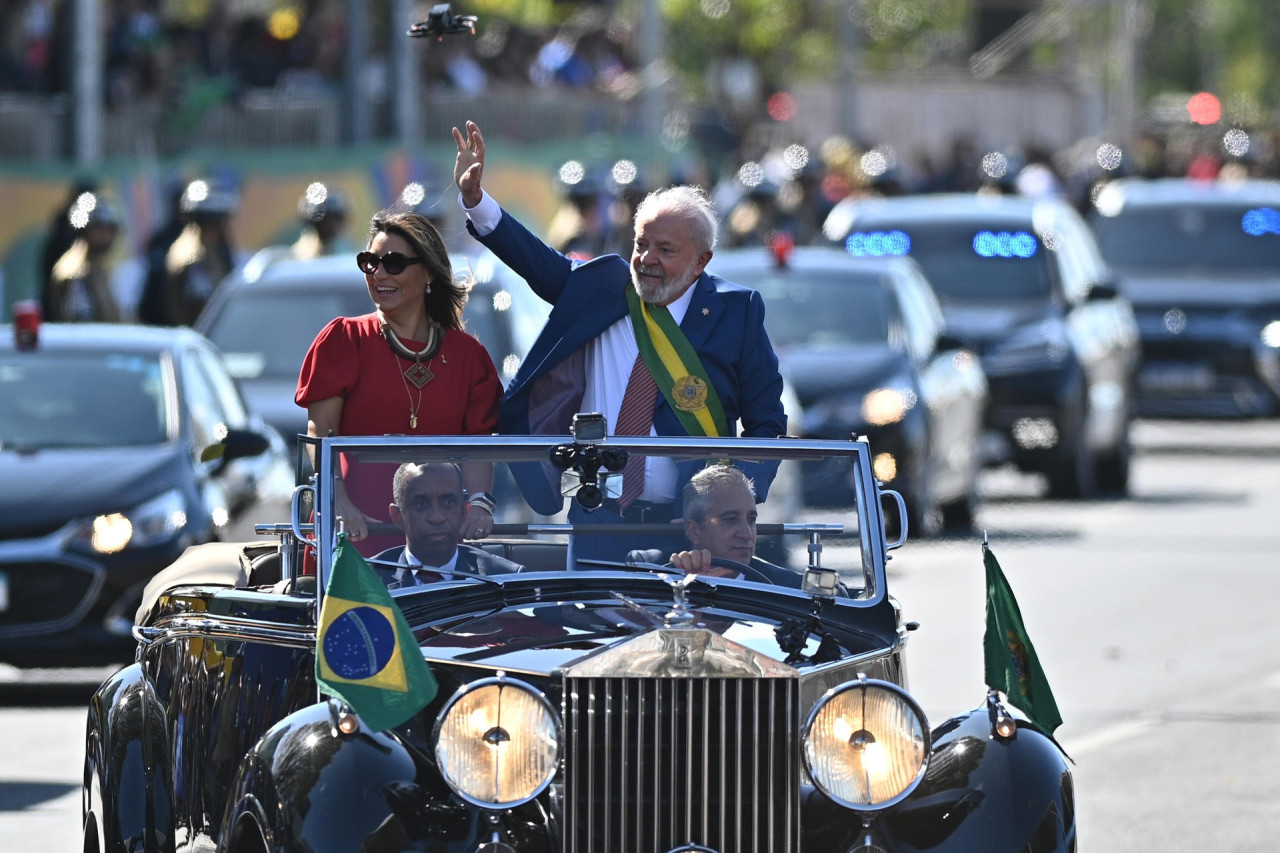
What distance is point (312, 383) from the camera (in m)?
7.02

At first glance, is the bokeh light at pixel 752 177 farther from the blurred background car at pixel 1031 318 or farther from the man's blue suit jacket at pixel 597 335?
the man's blue suit jacket at pixel 597 335

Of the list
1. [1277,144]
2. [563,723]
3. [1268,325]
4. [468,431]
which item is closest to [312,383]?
[468,431]

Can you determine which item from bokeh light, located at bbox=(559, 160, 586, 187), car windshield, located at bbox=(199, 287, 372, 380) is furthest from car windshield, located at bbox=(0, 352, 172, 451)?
bokeh light, located at bbox=(559, 160, 586, 187)

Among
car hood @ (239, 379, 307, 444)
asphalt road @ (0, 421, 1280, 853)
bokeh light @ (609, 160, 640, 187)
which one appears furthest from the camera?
bokeh light @ (609, 160, 640, 187)

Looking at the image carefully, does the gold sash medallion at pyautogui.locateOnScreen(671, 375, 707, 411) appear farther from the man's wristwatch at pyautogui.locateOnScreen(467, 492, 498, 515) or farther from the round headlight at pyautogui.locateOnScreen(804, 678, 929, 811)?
the round headlight at pyautogui.locateOnScreen(804, 678, 929, 811)

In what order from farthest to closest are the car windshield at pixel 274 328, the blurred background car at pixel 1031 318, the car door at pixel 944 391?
the blurred background car at pixel 1031 318
the car door at pixel 944 391
the car windshield at pixel 274 328

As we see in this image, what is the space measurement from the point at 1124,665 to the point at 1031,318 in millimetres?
6623

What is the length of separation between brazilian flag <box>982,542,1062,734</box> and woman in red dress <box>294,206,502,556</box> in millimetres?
1549

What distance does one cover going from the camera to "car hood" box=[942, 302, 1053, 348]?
18406 millimetres

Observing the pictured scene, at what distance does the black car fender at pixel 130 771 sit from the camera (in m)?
6.52

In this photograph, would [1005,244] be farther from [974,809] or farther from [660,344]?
[974,809]

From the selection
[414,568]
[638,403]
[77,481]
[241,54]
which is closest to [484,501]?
[414,568]

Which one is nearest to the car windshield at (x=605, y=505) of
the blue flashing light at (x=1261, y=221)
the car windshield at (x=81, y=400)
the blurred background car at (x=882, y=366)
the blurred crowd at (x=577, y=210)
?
the car windshield at (x=81, y=400)

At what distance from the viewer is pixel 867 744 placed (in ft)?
18.1
